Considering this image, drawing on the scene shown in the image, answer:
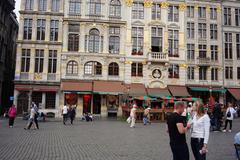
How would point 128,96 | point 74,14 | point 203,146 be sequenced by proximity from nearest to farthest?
point 203,146 < point 128,96 < point 74,14

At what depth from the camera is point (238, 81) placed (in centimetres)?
3778

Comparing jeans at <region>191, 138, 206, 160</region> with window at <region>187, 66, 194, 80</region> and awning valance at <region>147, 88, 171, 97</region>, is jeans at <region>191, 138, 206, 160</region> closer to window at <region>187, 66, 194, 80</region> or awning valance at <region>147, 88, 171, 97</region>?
awning valance at <region>147, 88, 171, 97</region>

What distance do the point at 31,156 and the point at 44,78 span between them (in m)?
26.1

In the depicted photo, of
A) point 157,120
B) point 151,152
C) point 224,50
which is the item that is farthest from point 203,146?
point 224,50

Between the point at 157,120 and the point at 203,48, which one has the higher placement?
the point at 203,48

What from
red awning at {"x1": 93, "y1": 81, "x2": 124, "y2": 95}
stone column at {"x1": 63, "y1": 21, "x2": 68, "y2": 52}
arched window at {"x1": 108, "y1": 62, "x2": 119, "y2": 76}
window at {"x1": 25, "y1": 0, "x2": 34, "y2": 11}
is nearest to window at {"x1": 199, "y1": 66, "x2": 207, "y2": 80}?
red awning at {"x1": 93, "y1": 81, "x2": 124, "y2": 95}

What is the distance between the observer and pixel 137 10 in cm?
3666

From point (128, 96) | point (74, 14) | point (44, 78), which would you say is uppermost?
point (74, 14)

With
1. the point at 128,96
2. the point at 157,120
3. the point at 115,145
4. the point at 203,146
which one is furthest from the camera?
the point at 128,96

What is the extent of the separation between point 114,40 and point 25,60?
1197 cm

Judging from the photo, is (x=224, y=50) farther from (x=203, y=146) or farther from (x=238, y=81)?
(x=203, y=146)

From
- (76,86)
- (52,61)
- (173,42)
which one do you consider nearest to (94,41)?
(52,61)

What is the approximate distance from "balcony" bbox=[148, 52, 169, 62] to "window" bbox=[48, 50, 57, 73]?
41.0 ft

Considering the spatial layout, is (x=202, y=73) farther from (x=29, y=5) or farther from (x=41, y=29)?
(x=29, y=5)
